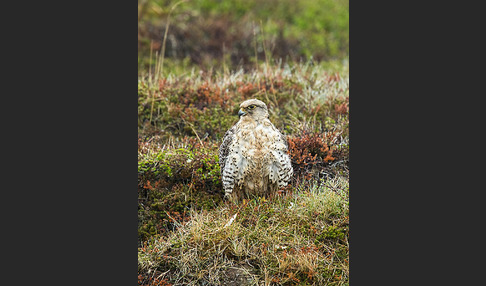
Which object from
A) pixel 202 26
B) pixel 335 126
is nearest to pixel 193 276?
pixel 335 126

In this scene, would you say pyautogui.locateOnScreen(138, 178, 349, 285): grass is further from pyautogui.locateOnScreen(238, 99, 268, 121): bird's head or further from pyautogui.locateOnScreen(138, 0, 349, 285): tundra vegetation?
pyautogui.locateOnScreen(238, 99, 268, 121): bird's head

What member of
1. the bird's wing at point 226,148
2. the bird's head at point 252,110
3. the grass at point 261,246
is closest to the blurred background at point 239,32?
the bird's wing at point 226,148

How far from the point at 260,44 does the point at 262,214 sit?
8.31 metres

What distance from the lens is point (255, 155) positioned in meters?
6.09

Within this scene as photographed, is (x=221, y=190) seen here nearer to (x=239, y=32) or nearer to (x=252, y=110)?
(x=252, y=110)

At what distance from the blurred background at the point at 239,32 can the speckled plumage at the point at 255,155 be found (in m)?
5.28

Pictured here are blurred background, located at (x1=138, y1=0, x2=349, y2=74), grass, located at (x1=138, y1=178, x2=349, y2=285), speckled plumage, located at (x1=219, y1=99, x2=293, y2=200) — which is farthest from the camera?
blurred background, located at (x1=138, y1=0, x2=349, y2=74)

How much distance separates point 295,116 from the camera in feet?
28.3

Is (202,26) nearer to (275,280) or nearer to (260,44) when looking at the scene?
(260,44)

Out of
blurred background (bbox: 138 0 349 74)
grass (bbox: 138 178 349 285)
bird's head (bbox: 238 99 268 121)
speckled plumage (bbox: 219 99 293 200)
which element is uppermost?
blurred background (bbox: 138 0 349 74)

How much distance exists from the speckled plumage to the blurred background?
17.3 feet

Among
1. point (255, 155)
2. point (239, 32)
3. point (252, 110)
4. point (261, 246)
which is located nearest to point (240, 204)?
point (255, 155)

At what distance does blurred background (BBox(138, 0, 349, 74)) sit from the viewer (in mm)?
12648

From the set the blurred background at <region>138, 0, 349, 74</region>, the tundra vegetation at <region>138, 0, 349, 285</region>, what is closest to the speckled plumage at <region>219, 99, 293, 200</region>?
the tundra vegetation at <region>138, 0, 349, 285</region>
